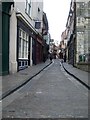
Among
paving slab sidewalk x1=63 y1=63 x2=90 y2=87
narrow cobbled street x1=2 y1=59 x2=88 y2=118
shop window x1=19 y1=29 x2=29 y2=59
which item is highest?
shop window x1=19 y1=29 x2=29 y2=59

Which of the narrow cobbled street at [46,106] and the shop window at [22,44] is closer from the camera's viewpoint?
the narrow cobbled street at [46,106]

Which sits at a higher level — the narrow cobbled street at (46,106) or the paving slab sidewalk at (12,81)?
the paving slab sidewalk at (12,81)

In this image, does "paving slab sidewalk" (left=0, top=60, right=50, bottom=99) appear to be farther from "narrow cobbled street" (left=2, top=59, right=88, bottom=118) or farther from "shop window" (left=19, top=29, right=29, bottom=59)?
"shop window" (left=19, top=29, right=29, bottom=59)

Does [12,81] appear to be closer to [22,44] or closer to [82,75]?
[82,75]

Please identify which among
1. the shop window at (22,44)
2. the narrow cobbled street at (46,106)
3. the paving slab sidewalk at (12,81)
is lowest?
the narrow cobbled street at (46,106)

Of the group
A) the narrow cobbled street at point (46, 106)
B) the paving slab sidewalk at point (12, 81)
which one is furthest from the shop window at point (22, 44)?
the narrow cobbled street at point (46, 106)

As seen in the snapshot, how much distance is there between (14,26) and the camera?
23203 mm

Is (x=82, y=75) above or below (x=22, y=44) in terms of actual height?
below

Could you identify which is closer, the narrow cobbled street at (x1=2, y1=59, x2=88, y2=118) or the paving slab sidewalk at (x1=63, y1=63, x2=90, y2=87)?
the narrow cobbled street at (x1=2, y1=59, x2=88, y2=118)

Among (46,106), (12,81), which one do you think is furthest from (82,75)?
(46,106)

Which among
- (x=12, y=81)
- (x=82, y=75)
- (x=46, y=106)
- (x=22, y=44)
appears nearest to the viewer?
(x=46, y=106)

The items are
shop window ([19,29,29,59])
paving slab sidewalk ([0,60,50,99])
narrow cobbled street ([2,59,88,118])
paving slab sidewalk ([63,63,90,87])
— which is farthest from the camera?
shop window ([19,29,29,59])

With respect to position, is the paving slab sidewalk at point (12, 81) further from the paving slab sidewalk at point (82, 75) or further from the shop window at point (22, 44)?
the shop window at point (22, 44)

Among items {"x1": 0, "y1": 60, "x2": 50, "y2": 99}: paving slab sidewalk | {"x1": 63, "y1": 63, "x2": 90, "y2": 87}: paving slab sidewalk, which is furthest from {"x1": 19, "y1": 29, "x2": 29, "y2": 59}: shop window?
{"x1": 0, "y1": 60, "x2": 50, "y2": 99}: paving slab sidewalk
